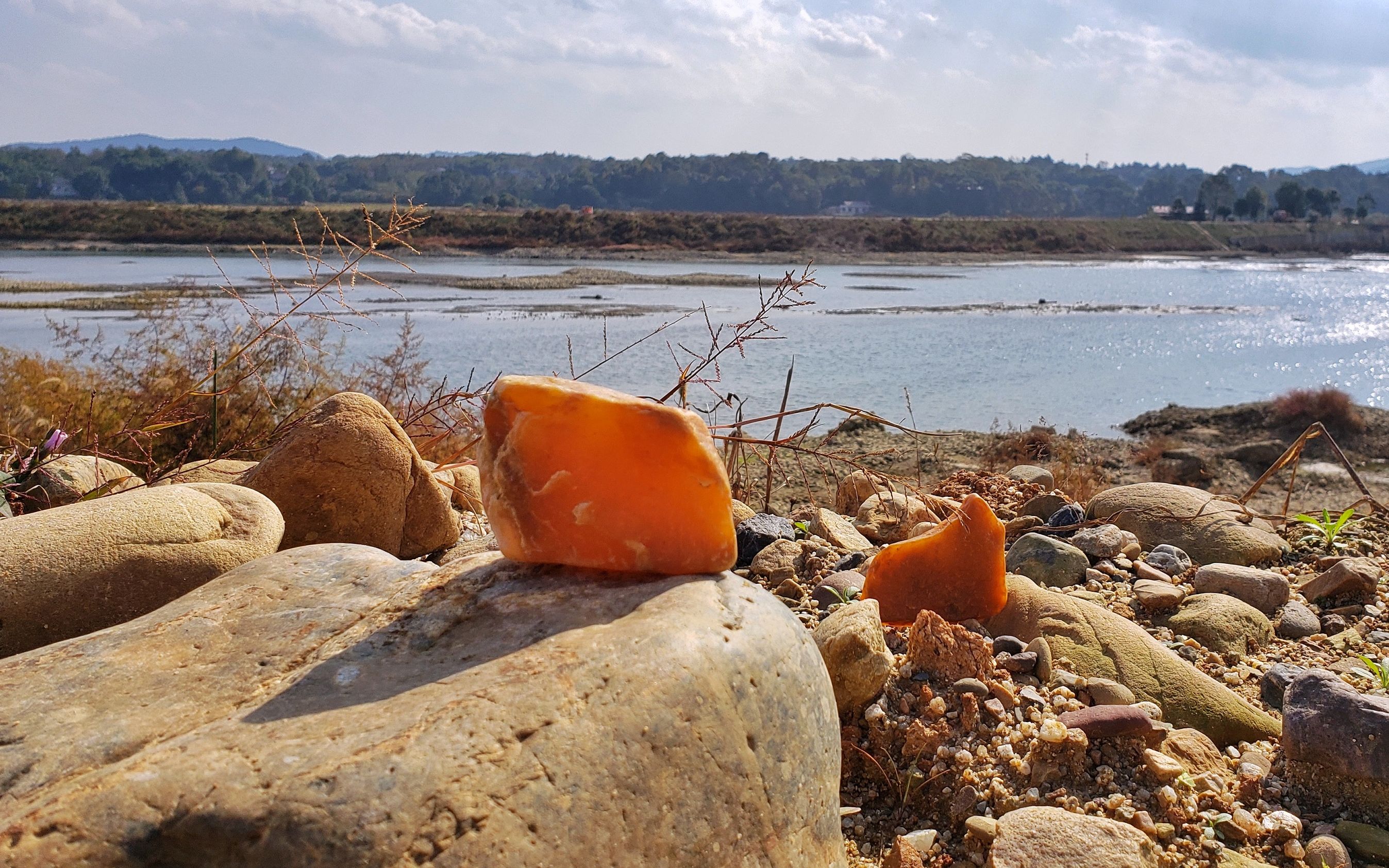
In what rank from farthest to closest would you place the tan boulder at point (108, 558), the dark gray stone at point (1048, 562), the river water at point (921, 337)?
the river water at point (921, 337) → the dark gray stone at point (1048, 562) → the tan boulder at point (108, 558)

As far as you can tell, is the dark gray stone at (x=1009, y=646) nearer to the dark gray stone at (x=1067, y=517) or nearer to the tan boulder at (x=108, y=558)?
the dark gray stone at (x=1067, y=517)

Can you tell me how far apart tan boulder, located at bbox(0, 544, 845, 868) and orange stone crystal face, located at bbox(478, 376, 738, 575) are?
90 mm

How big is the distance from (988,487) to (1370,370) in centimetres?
1916

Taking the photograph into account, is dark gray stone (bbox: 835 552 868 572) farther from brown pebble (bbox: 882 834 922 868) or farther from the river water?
the river water

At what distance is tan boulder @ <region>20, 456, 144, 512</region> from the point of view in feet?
14.7

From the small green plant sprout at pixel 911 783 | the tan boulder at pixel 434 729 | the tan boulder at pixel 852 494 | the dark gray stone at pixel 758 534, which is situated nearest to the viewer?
the tan boulder at pixel 434 729

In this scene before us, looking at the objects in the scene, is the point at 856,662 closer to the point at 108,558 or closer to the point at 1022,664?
the point at 1022,664

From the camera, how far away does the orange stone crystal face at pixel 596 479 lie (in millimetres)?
2723

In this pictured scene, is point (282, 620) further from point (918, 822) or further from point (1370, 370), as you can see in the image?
point (1370, 370)

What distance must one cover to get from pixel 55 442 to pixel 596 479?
3297mm

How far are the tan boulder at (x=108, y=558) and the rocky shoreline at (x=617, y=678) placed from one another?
0.04 ft

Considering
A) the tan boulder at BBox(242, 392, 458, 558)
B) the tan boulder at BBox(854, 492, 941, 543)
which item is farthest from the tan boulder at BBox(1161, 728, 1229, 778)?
the tan boulder at BBox(242, 392, 458, 558)

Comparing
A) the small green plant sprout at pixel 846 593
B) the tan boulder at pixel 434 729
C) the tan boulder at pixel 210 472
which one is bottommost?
the small green plant sprout at pixel 846 593

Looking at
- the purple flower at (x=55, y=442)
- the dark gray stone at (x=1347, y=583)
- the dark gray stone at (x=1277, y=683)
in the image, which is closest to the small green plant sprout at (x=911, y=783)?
the dark gray stone at (x=1277, y=683)
